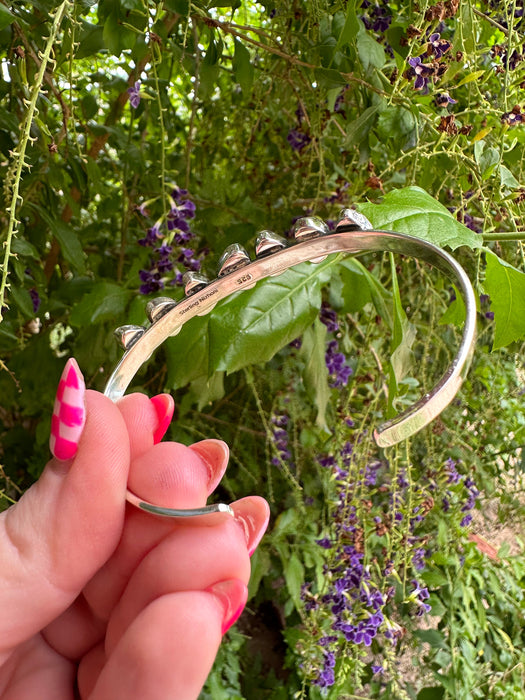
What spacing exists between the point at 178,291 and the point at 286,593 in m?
0.41

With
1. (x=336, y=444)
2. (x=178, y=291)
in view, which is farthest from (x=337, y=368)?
(x=178, y=291)

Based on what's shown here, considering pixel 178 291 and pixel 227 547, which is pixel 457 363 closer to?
pixel 227 547

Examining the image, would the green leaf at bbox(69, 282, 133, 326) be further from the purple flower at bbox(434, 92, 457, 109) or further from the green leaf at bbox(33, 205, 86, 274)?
the purple flower at bbox(434, 92, 457, 109)

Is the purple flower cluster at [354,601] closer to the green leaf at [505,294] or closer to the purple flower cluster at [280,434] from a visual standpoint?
the purple flower cluster at [280,434]

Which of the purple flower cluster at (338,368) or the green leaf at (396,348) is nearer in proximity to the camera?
the green leaf at (396,348)

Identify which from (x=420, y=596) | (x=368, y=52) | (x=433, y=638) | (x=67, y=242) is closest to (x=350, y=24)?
(x=368, y=52)

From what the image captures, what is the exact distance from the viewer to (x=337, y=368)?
0.63m

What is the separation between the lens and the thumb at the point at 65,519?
252 millimetres

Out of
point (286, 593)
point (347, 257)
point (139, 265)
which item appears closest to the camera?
point (347, 257)

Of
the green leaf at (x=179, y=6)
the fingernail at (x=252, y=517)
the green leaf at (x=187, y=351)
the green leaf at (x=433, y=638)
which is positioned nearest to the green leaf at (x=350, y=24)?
the green leaf at (x=179, y=6)

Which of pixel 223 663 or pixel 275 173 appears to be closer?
pixel 223 663

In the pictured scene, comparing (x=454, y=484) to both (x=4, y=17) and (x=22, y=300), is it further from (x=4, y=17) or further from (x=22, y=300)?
(x=4, y=17)

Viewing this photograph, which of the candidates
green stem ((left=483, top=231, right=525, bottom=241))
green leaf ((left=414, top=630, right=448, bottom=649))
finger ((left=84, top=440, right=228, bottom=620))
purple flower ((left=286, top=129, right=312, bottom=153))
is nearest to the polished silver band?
finger ((left=84, top=440, right=228, bottom=620))

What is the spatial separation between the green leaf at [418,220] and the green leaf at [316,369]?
183 millimetres
